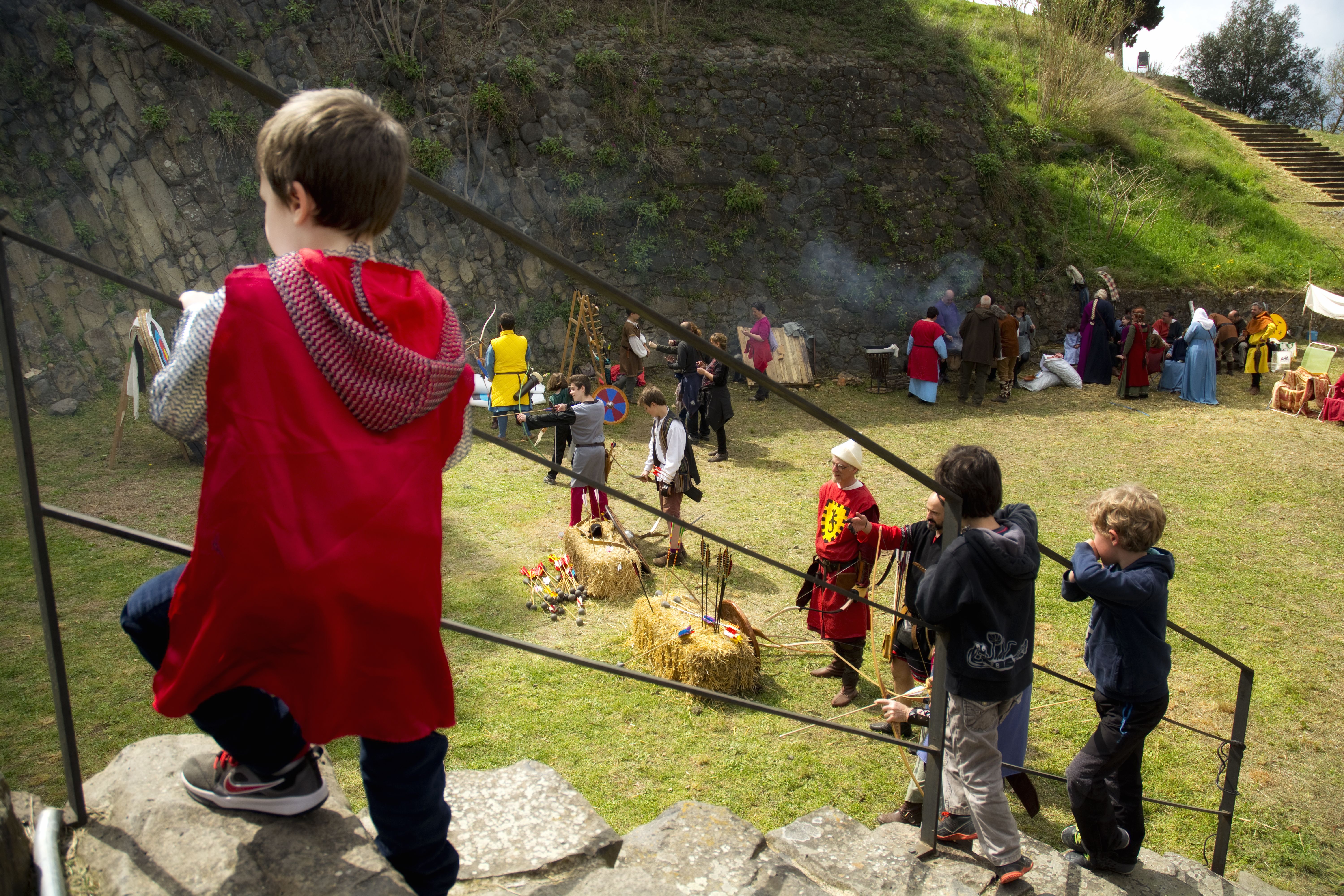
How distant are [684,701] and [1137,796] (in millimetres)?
2304

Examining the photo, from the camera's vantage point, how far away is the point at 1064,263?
641 inches

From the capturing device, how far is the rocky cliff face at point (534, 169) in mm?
10898

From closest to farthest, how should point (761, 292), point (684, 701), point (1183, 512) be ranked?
point (684, 701), point (1183, 512), point (761, 292)

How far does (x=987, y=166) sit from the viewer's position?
15539 mm

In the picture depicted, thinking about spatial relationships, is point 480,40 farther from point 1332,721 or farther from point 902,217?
point 1332,721

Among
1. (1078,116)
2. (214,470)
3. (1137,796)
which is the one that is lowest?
(1137,796)

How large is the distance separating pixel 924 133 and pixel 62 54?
13.4m

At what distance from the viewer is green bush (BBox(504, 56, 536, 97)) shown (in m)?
13.3

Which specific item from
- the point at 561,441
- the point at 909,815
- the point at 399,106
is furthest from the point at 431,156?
the point at 909,815

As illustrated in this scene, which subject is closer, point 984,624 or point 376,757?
point 376,757

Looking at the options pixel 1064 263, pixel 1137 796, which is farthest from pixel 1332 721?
pixel 1064 263

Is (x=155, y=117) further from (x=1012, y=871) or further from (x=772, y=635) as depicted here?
(x=1012, y=871)

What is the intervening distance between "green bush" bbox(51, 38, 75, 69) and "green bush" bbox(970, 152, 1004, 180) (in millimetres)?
14422

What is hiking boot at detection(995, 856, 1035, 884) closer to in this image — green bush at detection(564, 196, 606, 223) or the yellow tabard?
the yellow tabard
